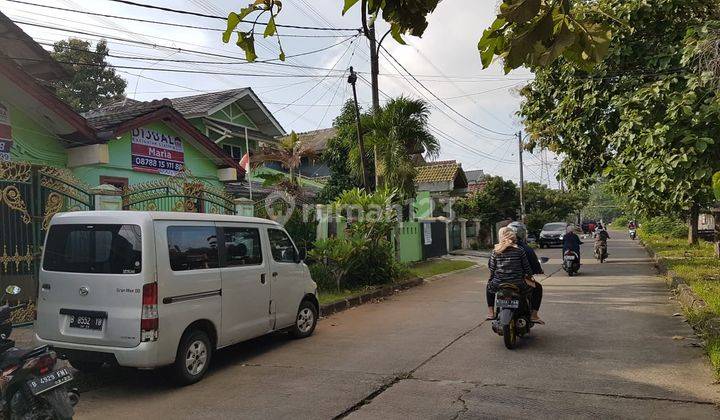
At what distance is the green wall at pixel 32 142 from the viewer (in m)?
9.40

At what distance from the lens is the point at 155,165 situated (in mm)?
12164

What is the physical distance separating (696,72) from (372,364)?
817 centimetres

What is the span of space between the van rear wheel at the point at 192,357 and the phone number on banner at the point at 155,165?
6.88 meters

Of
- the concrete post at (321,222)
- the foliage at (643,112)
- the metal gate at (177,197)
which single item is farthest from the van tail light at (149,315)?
the concrete post at (321,222)

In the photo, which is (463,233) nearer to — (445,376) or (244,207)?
(244,207)

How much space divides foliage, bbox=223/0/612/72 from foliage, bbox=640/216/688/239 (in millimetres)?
36318

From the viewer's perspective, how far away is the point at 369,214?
13.0m

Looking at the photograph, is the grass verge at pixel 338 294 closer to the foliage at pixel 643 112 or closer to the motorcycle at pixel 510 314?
the motorcycle at pixel 510 314

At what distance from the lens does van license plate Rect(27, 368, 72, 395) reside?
12.4 ft

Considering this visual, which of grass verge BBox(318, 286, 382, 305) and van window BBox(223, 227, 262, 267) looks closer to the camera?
van window BBox(223, 227, 262, 267)

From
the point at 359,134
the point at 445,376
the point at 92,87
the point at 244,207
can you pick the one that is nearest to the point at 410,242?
the point at 359,134

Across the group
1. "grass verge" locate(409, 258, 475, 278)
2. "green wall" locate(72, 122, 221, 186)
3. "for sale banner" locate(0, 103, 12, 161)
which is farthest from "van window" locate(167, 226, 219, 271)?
"grass verge" locate(409, 258, 475, 278)

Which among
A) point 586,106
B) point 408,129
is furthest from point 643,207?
point 408,129

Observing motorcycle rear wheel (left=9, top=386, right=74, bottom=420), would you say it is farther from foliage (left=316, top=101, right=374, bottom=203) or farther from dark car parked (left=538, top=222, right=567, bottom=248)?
dark car parked (left=538, top=222, right=567, bottom=248)
